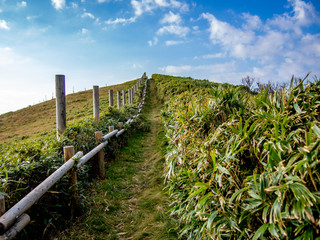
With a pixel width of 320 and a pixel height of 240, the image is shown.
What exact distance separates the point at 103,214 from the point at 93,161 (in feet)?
5.52

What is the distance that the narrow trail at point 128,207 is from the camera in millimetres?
3045

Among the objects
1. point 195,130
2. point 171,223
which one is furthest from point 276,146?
point 171,223

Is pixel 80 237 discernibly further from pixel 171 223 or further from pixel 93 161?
pixel 93 161

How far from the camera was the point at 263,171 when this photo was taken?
7.45 feet

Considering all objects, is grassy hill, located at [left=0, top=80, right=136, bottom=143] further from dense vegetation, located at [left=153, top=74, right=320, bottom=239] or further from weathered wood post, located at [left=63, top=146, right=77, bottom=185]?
dense vegetation, located at [left=153, top=74, right=320, bottom=239]

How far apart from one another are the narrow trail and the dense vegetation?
1.78ft

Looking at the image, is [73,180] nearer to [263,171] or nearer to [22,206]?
[22,206]

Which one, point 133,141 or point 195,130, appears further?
point 133,141

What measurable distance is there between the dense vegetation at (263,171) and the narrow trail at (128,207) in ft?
1.78

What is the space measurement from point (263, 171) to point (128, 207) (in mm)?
2533

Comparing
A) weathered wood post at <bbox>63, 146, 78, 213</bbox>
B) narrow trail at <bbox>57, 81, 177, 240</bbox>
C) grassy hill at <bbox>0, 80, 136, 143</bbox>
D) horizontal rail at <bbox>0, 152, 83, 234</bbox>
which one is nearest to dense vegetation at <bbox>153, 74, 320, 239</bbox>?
narrow trail at <bbox>57, 81, 177, 240</bbox>

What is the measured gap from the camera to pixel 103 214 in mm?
3514

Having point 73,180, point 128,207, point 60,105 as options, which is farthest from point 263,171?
point 60,105

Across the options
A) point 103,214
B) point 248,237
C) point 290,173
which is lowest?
point 103,214
